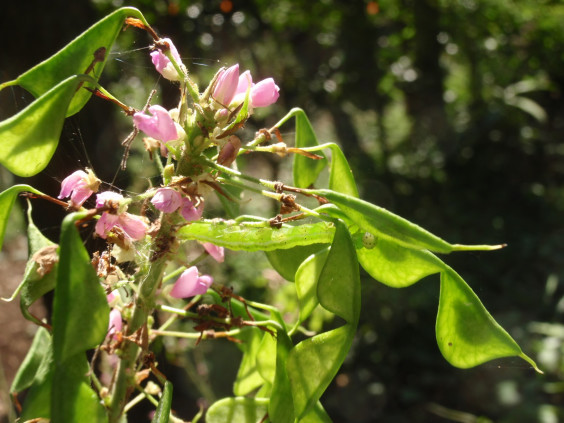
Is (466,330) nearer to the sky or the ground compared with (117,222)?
nearer to the ground

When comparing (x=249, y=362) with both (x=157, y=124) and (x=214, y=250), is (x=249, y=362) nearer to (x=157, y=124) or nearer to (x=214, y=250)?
(x=214, y=250)

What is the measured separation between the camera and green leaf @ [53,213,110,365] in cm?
32

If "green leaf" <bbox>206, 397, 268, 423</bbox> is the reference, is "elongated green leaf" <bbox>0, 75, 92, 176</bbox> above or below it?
above

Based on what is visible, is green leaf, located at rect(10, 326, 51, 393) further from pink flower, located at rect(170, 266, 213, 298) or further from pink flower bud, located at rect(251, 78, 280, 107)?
pink flower bud, located at rect(251, 78, 280, 107)

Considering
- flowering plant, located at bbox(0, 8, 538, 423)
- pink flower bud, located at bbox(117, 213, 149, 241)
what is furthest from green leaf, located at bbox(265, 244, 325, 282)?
pink flower bud, located at bbox(117, 213, 149, 241)

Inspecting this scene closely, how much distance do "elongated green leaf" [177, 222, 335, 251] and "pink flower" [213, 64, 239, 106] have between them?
0.09 m

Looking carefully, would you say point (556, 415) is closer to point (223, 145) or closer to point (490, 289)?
point (490, 289)

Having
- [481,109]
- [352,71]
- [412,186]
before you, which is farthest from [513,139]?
[352,71]

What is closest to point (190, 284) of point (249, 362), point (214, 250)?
point (214, 250)

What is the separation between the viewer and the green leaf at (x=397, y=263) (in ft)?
1.29

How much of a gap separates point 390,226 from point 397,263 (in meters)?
0.06

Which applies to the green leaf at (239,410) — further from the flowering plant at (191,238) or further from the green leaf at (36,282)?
the green leaf at (36,282)

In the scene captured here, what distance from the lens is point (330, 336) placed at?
15.4 inches

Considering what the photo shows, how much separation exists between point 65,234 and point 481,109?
9.35 feet
